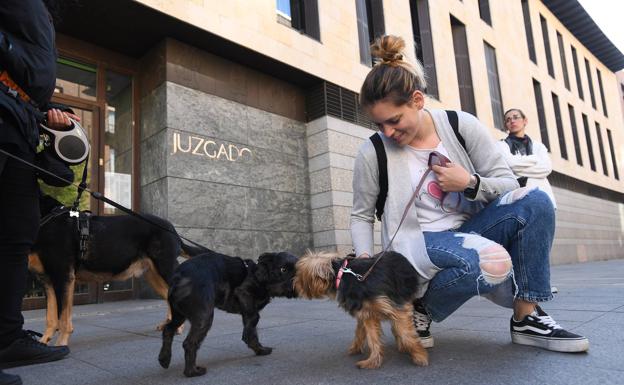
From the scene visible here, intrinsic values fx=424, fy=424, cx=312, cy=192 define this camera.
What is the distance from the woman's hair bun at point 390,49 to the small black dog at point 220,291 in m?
1.47

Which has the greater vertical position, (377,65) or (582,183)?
(582,183)

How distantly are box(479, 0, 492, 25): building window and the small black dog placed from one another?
18320 mm

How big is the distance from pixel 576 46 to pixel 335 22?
2293cm

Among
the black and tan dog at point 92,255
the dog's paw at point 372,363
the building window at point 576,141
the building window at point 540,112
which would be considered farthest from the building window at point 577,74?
the dog's paw at point 372,363

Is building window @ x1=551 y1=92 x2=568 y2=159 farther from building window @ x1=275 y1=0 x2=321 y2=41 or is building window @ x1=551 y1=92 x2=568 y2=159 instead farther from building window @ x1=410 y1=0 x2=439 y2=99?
building window @ x1=275 y1=0 x2=321 y2=41

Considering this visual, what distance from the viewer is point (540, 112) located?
67.9 feet

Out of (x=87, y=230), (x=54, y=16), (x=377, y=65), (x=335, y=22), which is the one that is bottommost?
(x=87, y=230)

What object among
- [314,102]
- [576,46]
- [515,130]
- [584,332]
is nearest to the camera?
[584,332]

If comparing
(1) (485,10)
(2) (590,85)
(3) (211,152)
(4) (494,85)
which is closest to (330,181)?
(3) (211,152)

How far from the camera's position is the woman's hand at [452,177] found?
2459 mm

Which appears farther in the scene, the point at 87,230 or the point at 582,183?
the point at 582,183

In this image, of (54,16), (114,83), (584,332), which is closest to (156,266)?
(54,16)

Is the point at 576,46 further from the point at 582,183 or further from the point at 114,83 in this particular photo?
the point at 114,83

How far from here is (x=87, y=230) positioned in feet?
12.3
